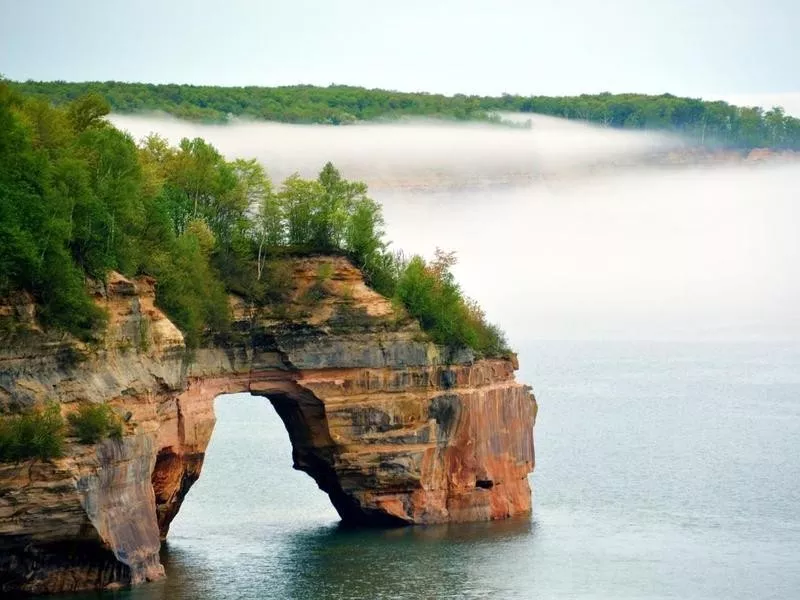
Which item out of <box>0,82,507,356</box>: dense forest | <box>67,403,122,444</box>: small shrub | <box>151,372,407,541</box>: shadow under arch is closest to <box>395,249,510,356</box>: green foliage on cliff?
<box>0,82,507,356</box>: dense forest

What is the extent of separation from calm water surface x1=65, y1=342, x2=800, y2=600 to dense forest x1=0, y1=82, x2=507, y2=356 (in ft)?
28.0

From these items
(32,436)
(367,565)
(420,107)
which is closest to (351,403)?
(367,565)

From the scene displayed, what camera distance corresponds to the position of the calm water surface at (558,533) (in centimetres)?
6706

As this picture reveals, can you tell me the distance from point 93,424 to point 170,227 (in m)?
13.8

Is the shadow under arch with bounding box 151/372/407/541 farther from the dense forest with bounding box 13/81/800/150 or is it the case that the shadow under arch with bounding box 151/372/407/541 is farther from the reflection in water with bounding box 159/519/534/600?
the dense forest with bounding box 13/81/800/150

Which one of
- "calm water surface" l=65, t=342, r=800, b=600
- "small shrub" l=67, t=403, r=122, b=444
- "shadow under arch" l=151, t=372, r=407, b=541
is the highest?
"small shrub" l=67, t=403, r=122, b=444

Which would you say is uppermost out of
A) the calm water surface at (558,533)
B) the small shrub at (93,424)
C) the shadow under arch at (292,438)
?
the small shrub at (93,424)

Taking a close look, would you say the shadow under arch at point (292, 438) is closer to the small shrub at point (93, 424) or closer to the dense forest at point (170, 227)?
the dense forest at point (170, 227)

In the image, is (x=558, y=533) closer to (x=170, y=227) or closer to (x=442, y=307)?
(x=442, y=307)

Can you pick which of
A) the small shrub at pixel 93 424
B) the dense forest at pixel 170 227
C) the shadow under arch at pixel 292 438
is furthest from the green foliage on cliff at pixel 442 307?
the small shrub at pixel 93 424

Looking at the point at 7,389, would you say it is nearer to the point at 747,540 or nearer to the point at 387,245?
the point at 387,245

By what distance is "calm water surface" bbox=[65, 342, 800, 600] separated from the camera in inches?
2640

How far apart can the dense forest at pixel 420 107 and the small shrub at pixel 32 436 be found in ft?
128

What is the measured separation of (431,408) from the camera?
254 ft
